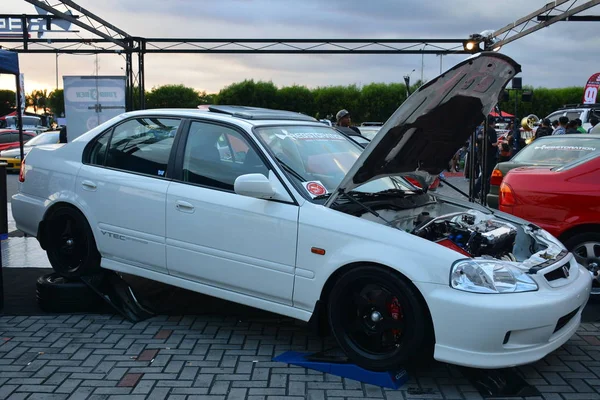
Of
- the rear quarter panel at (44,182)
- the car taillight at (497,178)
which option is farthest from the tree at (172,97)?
the rear quarter panel at (44,182)

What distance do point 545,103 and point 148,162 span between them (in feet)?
198

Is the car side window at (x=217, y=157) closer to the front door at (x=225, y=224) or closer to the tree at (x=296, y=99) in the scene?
the front door at (x=225, y=224)

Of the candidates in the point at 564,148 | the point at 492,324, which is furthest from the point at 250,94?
the point at 492,324

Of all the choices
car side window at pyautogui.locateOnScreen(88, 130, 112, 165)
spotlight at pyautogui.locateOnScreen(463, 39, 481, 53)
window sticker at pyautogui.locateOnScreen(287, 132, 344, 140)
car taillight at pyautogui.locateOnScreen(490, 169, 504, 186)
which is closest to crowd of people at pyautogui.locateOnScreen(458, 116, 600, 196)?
spotlight at pyautogui.locateOnScreen(463, 39, 481, 53)

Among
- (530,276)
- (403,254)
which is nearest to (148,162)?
(403,254)

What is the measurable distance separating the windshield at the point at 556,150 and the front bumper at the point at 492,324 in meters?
3.91

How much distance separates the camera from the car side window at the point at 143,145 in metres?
4.69

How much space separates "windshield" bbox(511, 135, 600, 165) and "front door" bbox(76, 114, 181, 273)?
479cm

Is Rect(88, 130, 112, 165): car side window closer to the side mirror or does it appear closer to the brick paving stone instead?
the brick paving stone

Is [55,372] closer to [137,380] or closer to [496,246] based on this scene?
[137,380]

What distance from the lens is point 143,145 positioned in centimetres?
485

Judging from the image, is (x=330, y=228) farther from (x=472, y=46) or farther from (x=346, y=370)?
(x=472, y=46)

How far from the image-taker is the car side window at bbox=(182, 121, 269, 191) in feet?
14.1

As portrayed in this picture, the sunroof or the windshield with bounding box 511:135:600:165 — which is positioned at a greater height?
the sunroof
